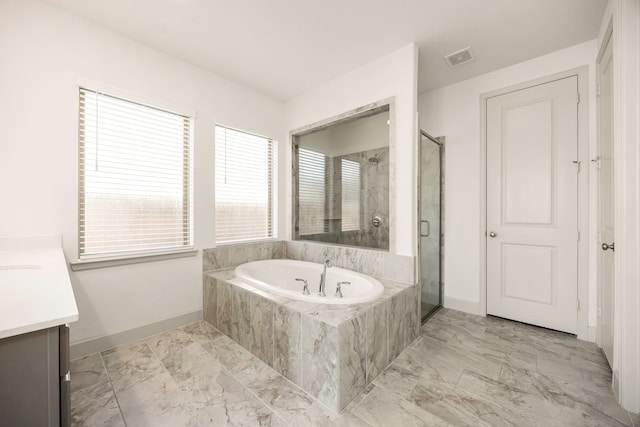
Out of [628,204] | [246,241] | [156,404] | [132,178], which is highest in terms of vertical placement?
[132,178]

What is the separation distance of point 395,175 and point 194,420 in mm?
2133

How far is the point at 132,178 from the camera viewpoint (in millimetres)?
2174

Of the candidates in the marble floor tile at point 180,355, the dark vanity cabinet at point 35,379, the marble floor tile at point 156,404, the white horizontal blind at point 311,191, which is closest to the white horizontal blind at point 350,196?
the white horizontal blind at point 311,191

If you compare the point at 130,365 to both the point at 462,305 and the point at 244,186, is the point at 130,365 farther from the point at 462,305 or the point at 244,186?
the point at 462,305

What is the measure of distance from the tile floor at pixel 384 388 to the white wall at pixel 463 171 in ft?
2.29

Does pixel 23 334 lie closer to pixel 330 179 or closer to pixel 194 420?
pixel 194 420

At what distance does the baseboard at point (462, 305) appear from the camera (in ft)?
8.87

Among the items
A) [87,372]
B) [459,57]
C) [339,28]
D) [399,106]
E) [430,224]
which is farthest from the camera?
[430,224]

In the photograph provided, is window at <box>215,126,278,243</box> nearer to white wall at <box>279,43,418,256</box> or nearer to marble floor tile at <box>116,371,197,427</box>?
white wall at <box>279,43,418,256</box>

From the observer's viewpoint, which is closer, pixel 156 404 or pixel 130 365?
pixel 156 404

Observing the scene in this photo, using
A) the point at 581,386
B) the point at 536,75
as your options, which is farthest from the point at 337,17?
the point at 581,386

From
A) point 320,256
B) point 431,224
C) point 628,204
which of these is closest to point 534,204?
point 431,224

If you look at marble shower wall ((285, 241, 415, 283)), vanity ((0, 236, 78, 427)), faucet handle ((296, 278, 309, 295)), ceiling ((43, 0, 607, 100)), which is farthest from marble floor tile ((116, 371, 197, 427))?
ceiling ((43, 0, 607, 100))

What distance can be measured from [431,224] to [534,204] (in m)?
0.90
